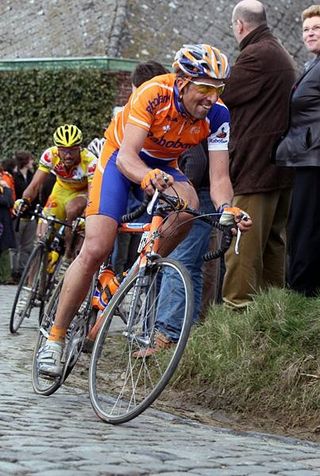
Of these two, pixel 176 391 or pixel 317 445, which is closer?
pixel 317 445

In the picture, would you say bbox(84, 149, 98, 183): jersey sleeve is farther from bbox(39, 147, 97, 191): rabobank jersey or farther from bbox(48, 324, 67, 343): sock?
bbox(48, 324, 67, 343): sock

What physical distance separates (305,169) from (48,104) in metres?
17.3

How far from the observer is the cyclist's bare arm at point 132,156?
21.3 ft

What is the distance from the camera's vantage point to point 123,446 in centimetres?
551

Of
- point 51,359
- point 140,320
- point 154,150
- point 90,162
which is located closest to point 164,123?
point 154,150

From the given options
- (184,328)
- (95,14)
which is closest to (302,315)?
(184,328)

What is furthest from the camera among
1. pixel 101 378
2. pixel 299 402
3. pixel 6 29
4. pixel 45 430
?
pixel 6 29

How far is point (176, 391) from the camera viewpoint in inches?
304

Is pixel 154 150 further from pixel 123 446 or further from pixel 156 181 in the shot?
pixel 123 446

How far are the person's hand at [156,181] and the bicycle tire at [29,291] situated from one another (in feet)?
16.9

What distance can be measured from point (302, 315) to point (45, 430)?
2168 mm

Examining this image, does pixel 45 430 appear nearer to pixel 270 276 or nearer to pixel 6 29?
→ pixel 270 276

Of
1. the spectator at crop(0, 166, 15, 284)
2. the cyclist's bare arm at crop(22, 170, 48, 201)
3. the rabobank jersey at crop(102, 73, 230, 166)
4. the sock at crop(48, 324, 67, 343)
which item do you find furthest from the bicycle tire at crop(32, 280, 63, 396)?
the spectator at crop(0, 166, 15, 284)

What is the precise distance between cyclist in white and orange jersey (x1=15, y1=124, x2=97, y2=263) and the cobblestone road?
14.2ft
